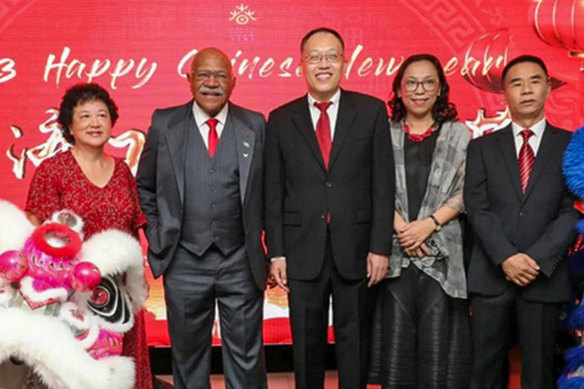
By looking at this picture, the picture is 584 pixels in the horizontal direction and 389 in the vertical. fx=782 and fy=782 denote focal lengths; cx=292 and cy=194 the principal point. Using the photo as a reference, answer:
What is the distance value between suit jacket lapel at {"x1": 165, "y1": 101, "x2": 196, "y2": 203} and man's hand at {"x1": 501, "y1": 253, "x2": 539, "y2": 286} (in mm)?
1349

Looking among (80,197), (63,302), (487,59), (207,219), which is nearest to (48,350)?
(63,302)

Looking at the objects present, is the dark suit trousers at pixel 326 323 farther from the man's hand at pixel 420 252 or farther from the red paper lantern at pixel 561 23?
the red paper lantern at pixel 561 23

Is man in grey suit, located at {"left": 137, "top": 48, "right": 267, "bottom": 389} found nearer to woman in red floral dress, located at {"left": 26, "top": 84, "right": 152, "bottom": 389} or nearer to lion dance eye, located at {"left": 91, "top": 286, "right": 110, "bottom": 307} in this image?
woman in red floral dress, located at {"left": 26, "top": 84, "right": 152, "bottom": 389}

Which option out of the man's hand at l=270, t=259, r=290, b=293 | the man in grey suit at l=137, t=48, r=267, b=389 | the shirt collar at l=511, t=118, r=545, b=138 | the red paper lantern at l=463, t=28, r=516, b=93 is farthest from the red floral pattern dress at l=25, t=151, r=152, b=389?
the red paper lantern at l=463, t=28, r=516, b=93

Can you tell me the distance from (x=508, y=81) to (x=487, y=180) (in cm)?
44

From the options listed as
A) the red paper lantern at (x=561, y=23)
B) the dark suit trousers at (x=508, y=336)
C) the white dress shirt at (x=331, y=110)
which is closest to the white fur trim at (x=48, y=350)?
the white dress shirt at (x=331, y=110)

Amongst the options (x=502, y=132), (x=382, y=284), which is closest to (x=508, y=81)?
(x=502, y=132)

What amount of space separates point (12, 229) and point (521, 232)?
6.43 ft

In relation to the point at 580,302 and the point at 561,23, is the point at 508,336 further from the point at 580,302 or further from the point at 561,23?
the point at 561,23

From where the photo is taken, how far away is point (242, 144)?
127 inches

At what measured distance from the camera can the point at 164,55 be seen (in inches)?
177

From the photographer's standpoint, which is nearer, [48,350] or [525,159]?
[48,350]

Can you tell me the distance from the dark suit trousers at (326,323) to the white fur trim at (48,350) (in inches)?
36.6

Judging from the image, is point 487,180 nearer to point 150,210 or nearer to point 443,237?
point 443,237
